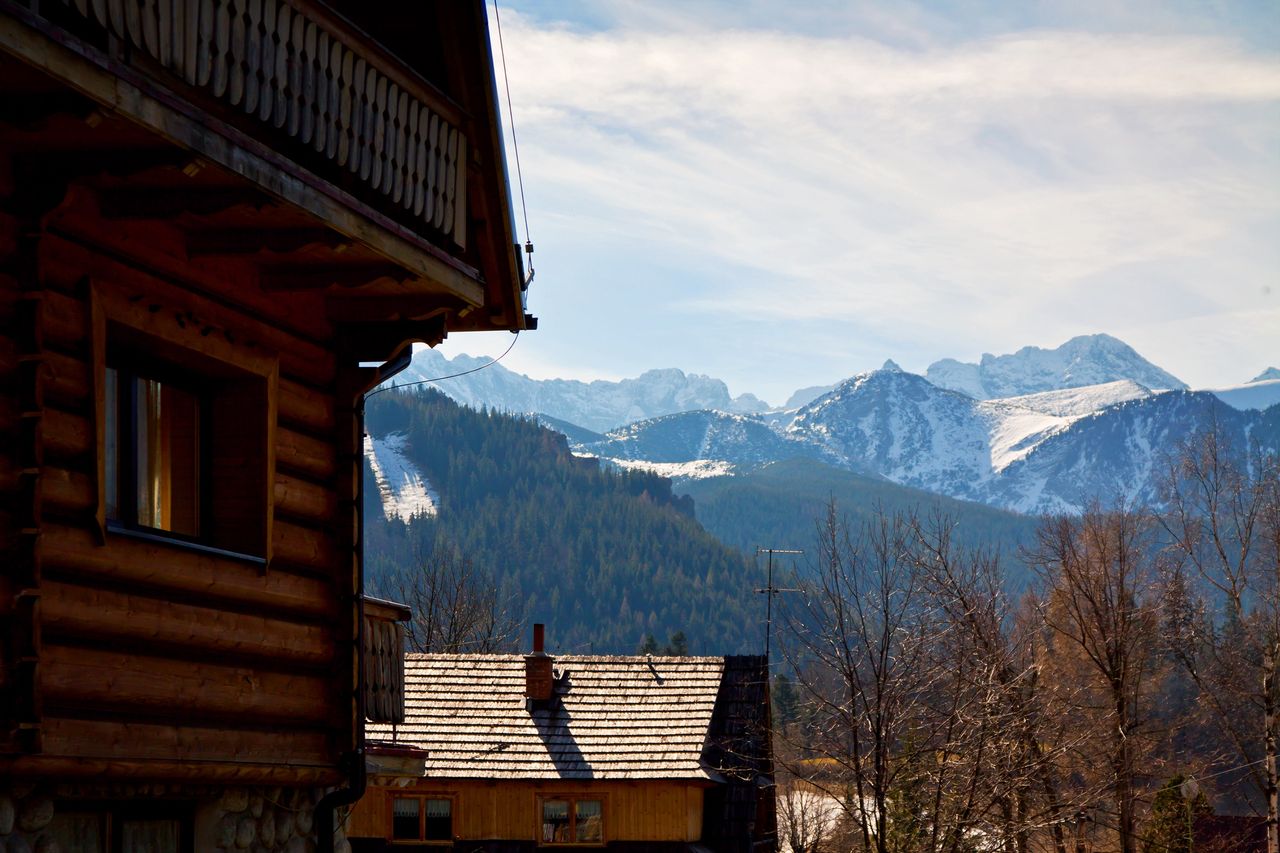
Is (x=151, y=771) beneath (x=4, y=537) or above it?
beneath

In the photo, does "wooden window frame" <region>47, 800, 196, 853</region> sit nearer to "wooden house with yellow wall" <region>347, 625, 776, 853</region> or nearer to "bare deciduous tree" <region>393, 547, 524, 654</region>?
"wooden house with yellow wall" <region>347, 625, 776, 853</region>

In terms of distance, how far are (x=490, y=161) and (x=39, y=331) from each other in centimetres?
445

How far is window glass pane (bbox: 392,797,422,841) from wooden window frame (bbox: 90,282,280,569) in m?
20.6

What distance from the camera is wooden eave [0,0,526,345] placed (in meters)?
7.54

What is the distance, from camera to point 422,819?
30031 millimetres

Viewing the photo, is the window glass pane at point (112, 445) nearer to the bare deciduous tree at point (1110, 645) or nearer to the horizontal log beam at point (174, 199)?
the horizontal log beam at point (174, 199)

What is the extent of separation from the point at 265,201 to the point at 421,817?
75.0 ft

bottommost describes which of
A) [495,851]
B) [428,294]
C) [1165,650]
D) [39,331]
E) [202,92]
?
[495,851]

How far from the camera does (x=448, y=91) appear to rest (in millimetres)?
11797

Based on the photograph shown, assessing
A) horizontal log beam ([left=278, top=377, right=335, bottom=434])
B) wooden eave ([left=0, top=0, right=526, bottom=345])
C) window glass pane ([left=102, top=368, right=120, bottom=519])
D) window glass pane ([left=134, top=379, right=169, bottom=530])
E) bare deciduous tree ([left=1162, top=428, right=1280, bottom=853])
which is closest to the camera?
wooden eave ([left=0, top=0, right=526, bottom=345])

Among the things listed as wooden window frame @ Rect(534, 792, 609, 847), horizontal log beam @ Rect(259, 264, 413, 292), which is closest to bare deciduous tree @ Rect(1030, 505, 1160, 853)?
wooden window frame @ Rect(534, 792, 609, 847)

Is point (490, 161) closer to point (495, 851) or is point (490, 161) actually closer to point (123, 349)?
point (123, 349)

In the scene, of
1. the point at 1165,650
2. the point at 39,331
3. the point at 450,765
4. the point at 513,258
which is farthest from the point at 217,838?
the point at 1165,650

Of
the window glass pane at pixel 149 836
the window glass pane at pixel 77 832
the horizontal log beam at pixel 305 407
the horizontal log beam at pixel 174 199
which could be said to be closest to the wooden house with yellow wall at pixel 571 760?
the horizontal log beam at pixel 305 407
